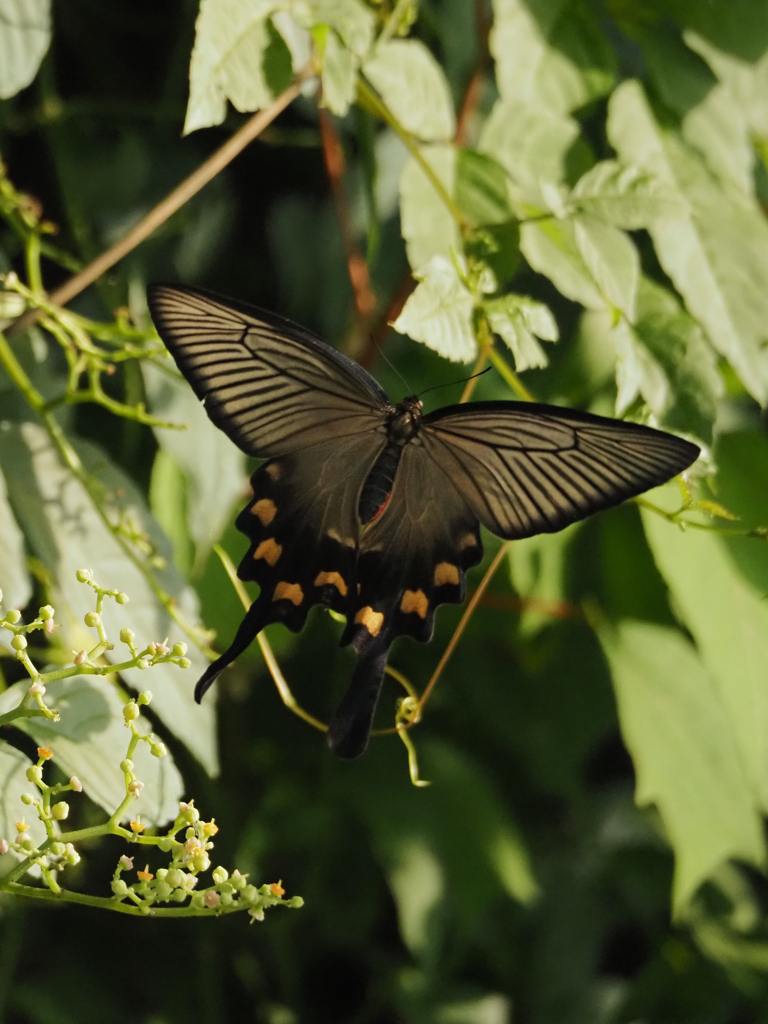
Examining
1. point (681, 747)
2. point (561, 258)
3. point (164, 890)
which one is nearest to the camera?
point (164, 890)

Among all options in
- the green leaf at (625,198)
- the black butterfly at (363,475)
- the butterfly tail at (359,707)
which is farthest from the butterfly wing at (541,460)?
the green leaf at (625,198)

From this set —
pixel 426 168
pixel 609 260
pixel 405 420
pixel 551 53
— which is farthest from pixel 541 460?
pixel 551 53

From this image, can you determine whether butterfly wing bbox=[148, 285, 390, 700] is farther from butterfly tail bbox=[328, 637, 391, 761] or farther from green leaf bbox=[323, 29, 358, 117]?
green leaf bbox=[323, 29, 358, 117]

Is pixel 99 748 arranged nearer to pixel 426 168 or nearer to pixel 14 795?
pixel 14 795

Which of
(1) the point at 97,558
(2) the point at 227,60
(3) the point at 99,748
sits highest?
(2) the point at 227,60

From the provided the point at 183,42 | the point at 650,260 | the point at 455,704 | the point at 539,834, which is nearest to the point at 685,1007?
the point at 539,834

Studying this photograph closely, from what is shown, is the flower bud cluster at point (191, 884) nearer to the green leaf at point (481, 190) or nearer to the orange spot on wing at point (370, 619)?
the orange spot on wing at point (370, 619)

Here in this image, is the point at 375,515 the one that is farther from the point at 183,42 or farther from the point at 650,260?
the point at 183,42
